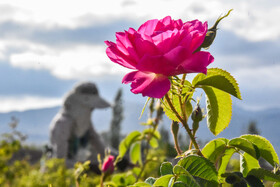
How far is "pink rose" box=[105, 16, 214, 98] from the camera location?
1.06ft

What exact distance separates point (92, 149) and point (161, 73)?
9.94 feet

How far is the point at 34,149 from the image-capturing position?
5.38 meters

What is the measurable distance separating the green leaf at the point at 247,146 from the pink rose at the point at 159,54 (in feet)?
0.37

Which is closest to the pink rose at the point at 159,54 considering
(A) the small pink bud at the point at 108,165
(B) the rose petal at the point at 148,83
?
(B) the rose petal at the point at 148,83

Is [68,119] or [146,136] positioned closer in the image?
[146,136]

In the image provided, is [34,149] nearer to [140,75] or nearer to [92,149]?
[92,149]

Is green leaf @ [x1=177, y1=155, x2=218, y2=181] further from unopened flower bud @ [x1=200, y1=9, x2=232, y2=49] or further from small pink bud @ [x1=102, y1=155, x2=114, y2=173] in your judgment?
small pink bud @ [x1=102, y1=155, x2=114, y2=173]

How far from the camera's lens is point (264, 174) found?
0.39 meters

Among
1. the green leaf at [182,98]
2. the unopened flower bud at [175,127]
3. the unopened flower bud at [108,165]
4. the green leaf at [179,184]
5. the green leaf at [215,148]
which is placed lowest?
the unopened flower bud at [108,165]

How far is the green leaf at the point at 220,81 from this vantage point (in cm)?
37

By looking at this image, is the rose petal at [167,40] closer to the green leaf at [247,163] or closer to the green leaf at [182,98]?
the green leaf at [182,98]

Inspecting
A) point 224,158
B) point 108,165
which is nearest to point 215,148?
point 224,158

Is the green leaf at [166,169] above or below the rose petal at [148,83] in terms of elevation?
below

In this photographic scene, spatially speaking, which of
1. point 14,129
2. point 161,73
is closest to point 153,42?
point 161,73
